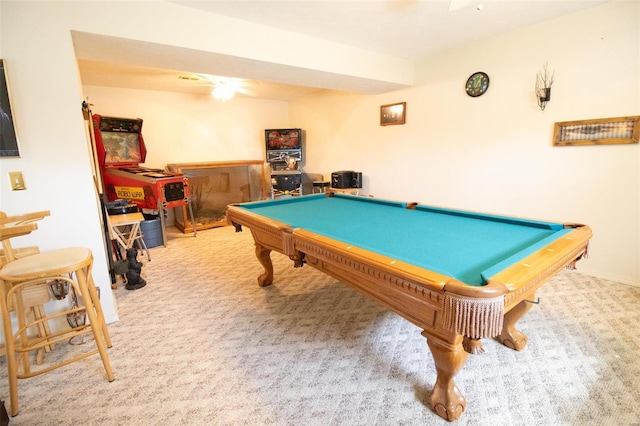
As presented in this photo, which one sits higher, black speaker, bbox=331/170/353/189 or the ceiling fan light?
the ceiling fan light

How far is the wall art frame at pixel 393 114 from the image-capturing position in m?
4.14

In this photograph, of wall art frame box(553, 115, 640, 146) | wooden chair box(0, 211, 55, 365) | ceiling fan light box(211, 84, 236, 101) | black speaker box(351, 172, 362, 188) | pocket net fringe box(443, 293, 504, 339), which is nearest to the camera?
pocket net fringe box(443, 293, 504, 339)

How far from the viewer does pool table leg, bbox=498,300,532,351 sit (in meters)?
1.77

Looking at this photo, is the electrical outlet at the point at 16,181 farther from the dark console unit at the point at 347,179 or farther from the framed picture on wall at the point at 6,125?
the dark console unit at the point at 347,179

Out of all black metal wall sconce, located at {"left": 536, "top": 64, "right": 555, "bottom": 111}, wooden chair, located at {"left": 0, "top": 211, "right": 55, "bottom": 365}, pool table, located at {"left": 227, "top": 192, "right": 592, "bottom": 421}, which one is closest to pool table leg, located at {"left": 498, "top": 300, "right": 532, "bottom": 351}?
pool table, located at {"left": 227, "top": 192, "right": 592, "bottom": 421}

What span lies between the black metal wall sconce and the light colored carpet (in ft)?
5.91

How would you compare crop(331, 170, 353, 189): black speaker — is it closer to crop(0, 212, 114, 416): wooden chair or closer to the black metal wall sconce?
the black metal wall sconce

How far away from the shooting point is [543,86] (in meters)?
2.88

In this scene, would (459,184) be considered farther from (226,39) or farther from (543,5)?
(226,39)

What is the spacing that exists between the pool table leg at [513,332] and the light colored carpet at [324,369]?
5 centimetres

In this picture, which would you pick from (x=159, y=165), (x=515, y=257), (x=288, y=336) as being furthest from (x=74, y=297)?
(x=159, y=165)

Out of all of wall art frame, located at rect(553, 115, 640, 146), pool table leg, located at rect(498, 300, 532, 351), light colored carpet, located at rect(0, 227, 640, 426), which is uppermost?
wall art frame, located at rect(553, 115, 640, 146)

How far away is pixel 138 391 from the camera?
1561 mm

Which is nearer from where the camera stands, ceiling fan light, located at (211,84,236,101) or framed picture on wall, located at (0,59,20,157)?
framed picture on wall, located at (0,59,20,157)
